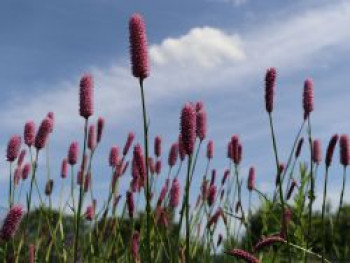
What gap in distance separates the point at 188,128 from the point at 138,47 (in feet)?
1.28

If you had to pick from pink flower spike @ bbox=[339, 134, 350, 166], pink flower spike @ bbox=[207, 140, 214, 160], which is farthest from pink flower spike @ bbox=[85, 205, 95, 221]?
pink flower spike @ bbox=[339, 134, 350, 166]

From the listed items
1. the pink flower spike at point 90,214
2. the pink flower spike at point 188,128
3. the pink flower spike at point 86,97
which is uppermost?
the pink flower spike at point 86,97

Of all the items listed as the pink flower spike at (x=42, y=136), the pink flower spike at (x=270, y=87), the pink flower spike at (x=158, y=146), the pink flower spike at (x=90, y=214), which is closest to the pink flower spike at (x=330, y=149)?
the pink flower spike at (x=270, y=87)

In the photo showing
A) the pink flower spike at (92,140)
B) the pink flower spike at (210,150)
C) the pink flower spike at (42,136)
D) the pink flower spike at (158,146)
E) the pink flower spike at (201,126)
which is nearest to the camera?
the pink flower spike at (201,126)

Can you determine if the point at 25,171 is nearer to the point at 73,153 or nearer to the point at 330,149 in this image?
the point at 73,153

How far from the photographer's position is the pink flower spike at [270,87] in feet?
8.61

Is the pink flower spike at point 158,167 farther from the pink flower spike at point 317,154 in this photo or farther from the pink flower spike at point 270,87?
the pink flower spike at point 270,87

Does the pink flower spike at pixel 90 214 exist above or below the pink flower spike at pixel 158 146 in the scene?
below

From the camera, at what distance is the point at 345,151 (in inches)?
131

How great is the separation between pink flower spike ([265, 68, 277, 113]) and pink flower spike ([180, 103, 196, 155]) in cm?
66

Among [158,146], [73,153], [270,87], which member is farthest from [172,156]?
[270,87]

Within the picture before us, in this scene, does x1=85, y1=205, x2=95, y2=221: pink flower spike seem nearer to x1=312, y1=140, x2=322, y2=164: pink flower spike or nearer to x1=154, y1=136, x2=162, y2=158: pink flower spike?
x1=154, y1=136, x2=162, y2=158: pink flower spike

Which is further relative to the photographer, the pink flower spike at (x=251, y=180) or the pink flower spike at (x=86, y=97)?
the pink flower spike at (x=251, y=180)

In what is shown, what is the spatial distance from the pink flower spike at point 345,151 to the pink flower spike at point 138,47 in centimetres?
155
